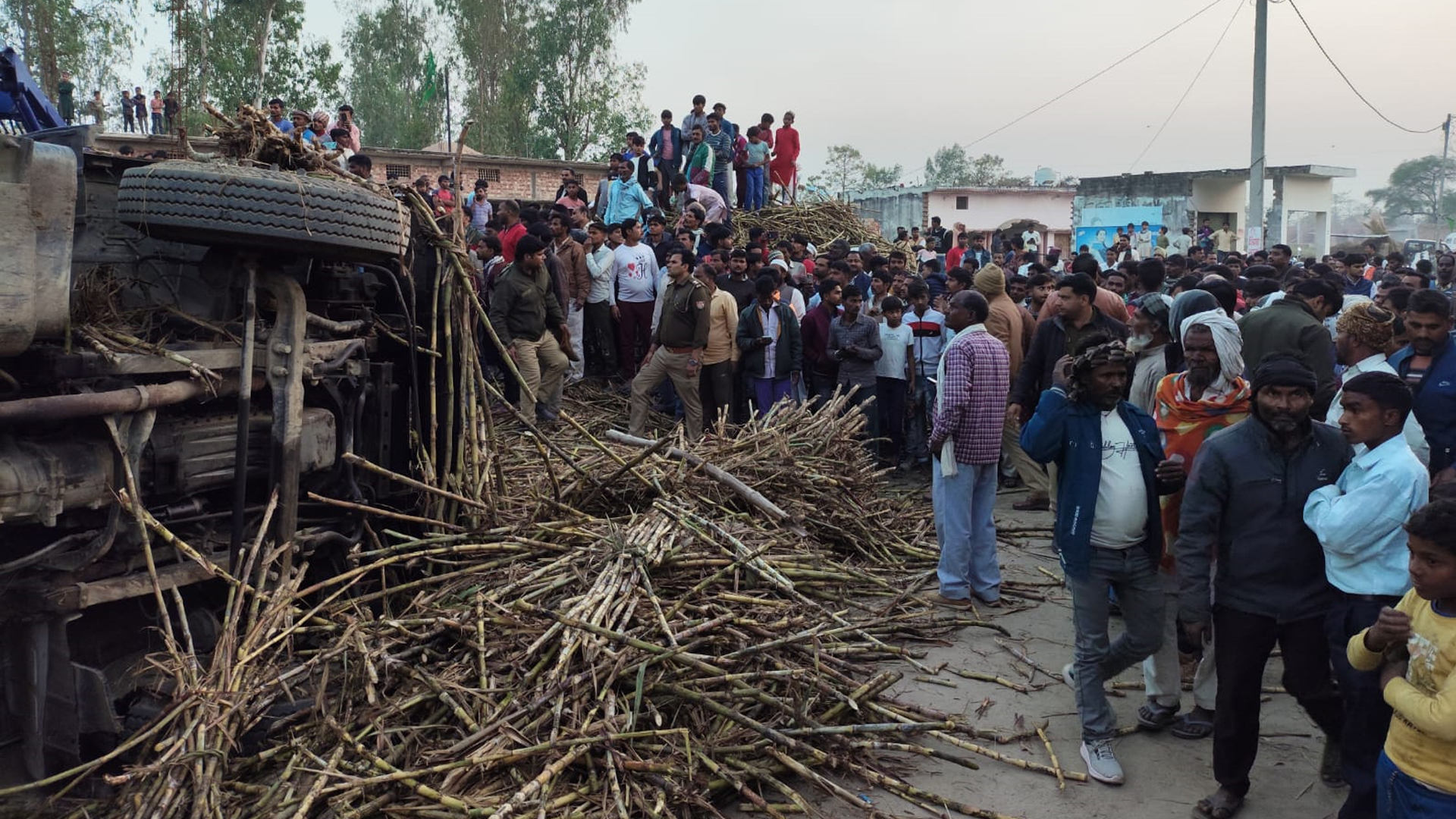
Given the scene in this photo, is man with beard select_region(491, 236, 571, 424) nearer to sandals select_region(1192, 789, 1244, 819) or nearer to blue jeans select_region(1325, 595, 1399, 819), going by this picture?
sandals select_region(1192, 789, 1244, 819)

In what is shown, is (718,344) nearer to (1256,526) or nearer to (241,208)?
(241,208)

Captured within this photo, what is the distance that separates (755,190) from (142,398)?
47.7 feet

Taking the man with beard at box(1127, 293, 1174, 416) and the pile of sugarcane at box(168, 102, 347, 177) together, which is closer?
the pile of sugarcane at box(168, 102, 347, 177)

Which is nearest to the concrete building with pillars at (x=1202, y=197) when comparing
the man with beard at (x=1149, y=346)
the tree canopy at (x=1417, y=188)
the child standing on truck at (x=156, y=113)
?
the child standing on truck at (x=156, y=113)

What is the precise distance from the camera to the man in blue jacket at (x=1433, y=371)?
5562 mm

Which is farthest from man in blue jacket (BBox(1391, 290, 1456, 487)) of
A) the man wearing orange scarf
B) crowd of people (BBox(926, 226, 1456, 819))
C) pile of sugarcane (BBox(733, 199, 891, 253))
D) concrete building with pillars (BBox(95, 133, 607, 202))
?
concrete building with pillars (BBox(95, 133, 607, 202))

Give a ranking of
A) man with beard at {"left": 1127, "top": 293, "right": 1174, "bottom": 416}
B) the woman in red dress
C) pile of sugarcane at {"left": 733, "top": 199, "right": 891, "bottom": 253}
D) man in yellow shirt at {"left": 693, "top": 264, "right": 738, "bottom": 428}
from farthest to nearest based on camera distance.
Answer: the woman in red dress → pile of sugarcane at {"left": 733, "top": 199, "right": 891, "bottom": 253} → man in yellow shirt at {"left": 693, "top": 264, "right": 738, "bottom": 428} → man with beard at {"left": 1127, "top": 293, "right": 1174, "bottom": 416}

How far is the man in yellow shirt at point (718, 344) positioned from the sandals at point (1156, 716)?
5423 mm

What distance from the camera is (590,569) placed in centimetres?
516

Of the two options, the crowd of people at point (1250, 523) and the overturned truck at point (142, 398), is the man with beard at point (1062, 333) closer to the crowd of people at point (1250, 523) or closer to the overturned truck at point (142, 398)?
the crowd of people at point (1250, 523)

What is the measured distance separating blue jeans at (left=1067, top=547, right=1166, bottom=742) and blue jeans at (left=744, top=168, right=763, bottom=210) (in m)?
Result: 13.8

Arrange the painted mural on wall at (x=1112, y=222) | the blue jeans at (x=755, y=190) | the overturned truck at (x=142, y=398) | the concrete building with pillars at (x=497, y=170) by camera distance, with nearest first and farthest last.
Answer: the overturned truck at (x=142, y=398)
the blue jeans at (x=755, y=190)
the concrete building with pillars at (x=497, y=170)
the painted mural on wall at (x=1112, y=222)

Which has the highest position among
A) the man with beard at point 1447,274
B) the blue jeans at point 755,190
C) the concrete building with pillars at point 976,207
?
the concrete building with pillars at point 976,207

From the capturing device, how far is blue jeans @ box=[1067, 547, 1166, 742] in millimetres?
4586
